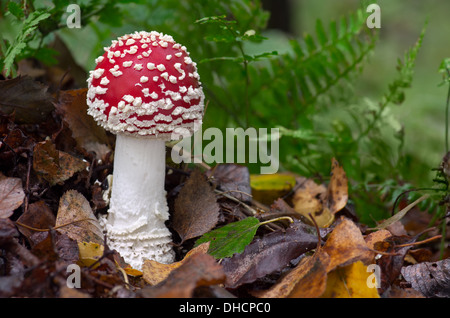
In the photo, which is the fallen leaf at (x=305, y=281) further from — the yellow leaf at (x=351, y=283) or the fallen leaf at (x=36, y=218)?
the fallen leaf at (x=36, y=218)

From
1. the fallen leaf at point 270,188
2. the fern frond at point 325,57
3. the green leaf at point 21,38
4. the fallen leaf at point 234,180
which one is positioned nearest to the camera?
the green leaf at point 21,38

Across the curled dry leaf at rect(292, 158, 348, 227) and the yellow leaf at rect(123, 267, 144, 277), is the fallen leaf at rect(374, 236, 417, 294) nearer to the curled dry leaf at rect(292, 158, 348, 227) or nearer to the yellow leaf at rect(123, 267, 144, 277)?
the curled dry leaf at rect(292, 158, 348, 227)

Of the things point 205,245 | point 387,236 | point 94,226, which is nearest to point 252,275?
point 205,245

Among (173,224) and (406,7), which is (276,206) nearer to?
(173,224)

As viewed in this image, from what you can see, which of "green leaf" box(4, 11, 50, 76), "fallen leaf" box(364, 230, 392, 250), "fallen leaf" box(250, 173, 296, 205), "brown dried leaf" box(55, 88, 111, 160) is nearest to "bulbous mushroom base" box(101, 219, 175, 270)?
"brown dried leaf" box(55, 88, 111, 160)

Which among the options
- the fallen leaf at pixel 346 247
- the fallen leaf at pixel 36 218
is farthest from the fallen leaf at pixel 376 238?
the fallen leaf at pixel 36 218

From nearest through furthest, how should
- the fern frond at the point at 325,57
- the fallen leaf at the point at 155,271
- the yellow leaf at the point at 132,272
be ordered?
the fallen leaf at the point at 155,271, the yellow leaf at the point at 132,272, the fern frond at the point at 325,57
